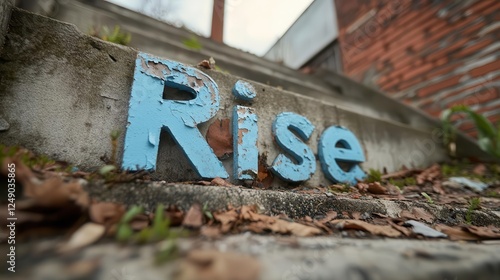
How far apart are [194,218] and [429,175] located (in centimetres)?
261

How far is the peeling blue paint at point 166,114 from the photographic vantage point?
1.29 m

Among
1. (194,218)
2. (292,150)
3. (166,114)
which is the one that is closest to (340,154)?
(292,150)

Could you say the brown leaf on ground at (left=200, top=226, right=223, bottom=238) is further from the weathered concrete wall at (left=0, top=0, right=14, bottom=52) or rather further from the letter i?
the weathered concrete wall at (left=0, top=0, right=14, bottom=52)

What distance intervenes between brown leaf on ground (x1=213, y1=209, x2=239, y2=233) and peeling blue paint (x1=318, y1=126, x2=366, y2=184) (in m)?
1.21

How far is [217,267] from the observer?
1.62 feet

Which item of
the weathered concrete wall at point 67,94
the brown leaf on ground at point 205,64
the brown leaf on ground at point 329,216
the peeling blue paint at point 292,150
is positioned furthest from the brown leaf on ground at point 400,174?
the brown leaf on ground at point 205,64

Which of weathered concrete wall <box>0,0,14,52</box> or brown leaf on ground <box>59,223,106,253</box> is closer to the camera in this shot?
brown leaf on ground <box>59,223,106,253</box>

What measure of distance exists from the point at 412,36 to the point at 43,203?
5313 millimetres

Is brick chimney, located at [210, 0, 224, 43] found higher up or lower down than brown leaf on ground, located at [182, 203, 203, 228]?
higher up

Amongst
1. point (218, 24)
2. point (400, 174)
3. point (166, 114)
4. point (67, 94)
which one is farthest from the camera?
point (218, 24)

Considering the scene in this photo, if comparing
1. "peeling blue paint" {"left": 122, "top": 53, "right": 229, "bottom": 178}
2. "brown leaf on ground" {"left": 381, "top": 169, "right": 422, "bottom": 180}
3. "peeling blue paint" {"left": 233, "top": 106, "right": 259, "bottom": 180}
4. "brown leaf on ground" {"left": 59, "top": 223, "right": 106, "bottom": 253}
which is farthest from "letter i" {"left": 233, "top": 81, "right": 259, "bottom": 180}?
"brown leaf on ground" {"left": 381, "top": 169, "right": 422, "bottom": 180}

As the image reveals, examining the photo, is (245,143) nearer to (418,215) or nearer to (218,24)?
(418,215)

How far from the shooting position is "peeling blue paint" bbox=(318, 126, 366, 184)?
6.55ft

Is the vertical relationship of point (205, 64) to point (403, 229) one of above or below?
above
